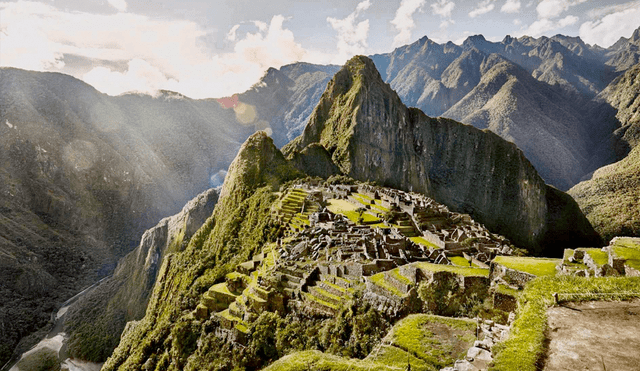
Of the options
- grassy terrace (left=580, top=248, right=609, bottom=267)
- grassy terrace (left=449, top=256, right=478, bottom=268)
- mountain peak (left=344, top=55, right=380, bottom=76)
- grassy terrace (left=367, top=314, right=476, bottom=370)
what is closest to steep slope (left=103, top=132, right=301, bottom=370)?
grassy terrace (left=367, top=314, right=476, bottom=370)

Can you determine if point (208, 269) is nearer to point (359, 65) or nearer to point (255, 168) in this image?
point (255, 168)

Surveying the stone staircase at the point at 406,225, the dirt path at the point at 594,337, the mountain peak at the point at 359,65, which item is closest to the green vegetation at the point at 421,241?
the stone staircase at the point at 406,225

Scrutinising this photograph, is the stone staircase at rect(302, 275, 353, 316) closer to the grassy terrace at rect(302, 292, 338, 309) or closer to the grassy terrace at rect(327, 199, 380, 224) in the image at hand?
the grassy terrace at rect(302, 292, 338, 309)

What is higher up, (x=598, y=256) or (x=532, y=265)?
(x=598, y=256)

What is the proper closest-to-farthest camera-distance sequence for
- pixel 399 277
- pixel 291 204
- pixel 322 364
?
pixel 322 364, pixel 399 277, pixel 291 204

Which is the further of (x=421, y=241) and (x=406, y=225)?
(x=406, y=225)

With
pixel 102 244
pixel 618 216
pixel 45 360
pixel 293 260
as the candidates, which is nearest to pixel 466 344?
pixel 293 260

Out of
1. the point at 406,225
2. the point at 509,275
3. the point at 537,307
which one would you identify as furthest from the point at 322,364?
the point at 406,225
